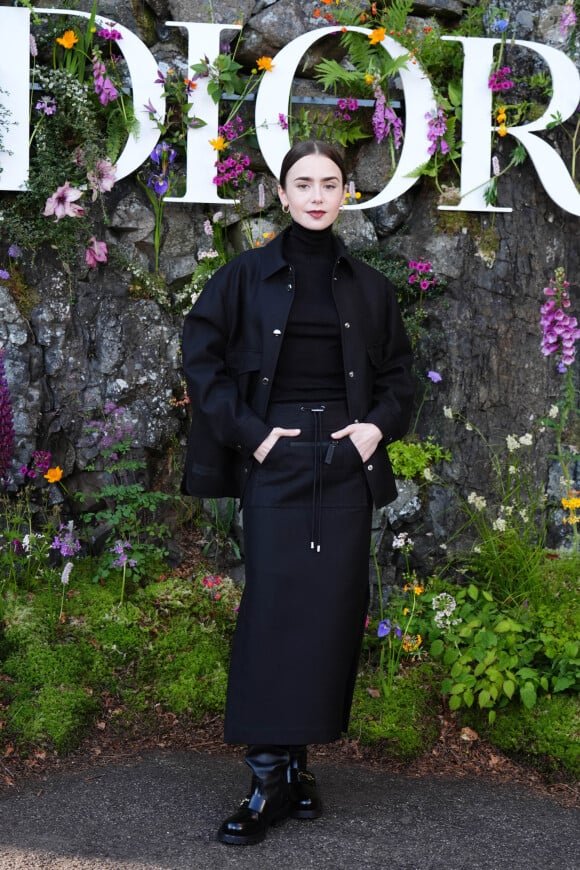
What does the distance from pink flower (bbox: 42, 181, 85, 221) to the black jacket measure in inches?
62.8

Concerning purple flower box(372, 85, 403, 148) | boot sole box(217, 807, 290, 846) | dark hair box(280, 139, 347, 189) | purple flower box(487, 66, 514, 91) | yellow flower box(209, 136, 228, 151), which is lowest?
boot sole box(217, 807, 290, 846)

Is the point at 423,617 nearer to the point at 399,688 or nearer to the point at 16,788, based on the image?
the point at 399,688

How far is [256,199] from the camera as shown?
5258 millimetres

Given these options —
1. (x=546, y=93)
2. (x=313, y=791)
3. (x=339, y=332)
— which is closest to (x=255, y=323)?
(x=339, y=332)

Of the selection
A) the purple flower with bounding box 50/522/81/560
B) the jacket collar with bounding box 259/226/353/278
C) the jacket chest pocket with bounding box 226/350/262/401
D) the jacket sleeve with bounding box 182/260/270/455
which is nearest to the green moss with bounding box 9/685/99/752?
the purple flower with bounding box 50/522/81/560

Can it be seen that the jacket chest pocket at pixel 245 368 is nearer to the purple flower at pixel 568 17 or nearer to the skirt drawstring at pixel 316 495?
the skirt drawstring at pixel 316 495

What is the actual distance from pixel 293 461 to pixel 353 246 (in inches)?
86.1

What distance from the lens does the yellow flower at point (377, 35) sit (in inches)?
200

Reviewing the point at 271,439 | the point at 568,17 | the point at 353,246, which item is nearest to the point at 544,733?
the point at 271,439

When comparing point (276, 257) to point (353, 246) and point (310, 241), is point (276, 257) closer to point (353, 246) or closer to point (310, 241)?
point (310, 241)

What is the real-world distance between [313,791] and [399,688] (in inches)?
40.0

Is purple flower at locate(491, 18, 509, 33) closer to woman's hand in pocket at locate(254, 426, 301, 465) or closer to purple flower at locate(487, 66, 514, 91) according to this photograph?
purple flower at locate(487, 66, 514, 91)

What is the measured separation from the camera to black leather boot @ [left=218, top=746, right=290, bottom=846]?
3.28m

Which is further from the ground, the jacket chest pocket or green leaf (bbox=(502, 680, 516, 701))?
the jacket chest pocket
